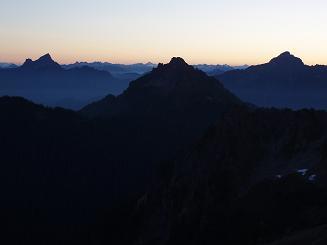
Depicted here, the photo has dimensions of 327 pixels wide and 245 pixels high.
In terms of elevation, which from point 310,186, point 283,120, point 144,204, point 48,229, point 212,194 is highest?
point 283,120

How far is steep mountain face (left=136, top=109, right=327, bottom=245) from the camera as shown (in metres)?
78.6

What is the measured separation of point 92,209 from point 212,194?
108 m

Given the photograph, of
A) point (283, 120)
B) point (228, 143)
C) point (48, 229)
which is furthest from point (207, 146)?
point (48, 229)

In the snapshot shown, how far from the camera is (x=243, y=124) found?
371 ft

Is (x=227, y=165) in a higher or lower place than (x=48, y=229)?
higher

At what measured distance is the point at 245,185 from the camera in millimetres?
95312

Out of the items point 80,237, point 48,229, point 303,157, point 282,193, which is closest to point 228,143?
point 303,157

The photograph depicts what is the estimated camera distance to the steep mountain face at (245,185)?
78.6m

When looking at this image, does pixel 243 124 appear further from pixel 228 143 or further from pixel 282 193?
pixel 282 193

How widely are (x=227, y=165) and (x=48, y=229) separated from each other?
319 ft

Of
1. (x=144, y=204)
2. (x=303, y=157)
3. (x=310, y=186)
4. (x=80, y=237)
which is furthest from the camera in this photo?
(x=80, y=237)

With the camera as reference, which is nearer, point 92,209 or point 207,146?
point 207,146

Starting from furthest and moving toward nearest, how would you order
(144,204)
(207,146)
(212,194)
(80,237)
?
1. (80,237)
2. (144,204)
3. (207,146)
4. (212,194)

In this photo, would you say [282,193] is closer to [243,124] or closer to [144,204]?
[243,124]
